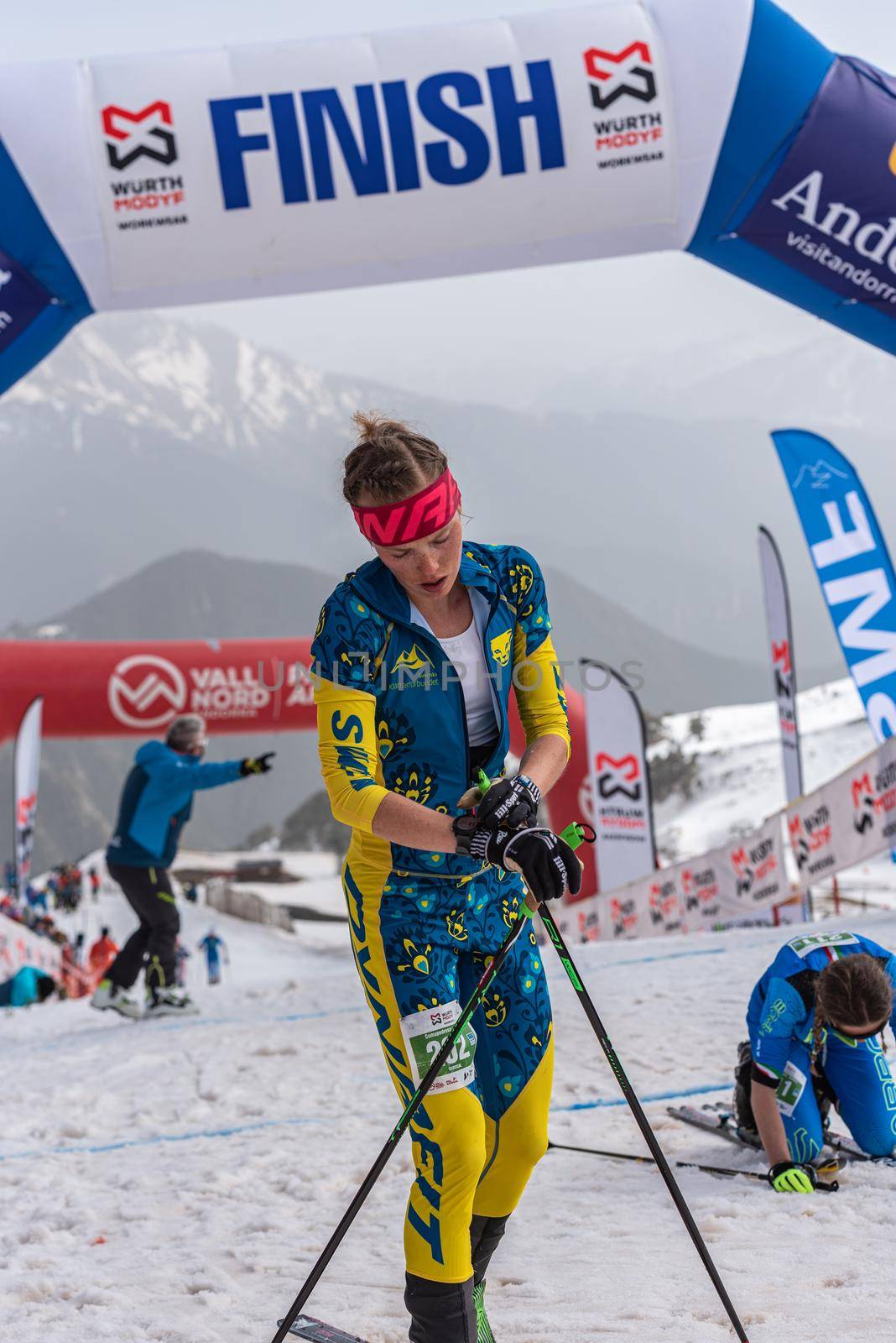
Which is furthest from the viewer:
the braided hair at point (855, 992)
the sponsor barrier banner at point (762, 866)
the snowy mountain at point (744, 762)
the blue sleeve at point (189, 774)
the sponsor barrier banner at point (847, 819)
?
the snowy mountain at point (744, 762)

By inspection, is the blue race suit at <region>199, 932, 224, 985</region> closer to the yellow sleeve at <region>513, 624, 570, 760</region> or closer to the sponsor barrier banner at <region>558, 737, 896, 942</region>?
the sponsor barrier banner at <region>558, 737, 896, 942</region>

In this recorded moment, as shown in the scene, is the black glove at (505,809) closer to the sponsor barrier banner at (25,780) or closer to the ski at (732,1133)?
the ski at (732,1133)

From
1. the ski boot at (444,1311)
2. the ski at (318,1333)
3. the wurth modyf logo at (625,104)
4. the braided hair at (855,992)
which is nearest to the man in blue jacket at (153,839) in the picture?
the wurth modyf logo at (625,104)

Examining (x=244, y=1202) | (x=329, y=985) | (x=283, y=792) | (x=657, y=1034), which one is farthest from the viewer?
(x=283, y=792)

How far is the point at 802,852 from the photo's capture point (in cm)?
1000

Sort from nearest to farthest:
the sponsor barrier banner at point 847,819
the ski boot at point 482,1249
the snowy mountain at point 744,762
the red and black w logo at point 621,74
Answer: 1. the ski boot at point 482,1249
2. the red and black w logo at point 621,74
3. the sponsor barrier banner at point 847,819
4. the snowy mountain at point 744,762

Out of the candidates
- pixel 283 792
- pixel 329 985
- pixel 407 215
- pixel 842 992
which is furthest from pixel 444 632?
pixel 283 792

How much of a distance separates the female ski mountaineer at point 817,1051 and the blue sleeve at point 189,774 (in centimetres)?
388

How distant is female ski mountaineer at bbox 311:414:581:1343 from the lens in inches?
82.7

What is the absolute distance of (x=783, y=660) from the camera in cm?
1160

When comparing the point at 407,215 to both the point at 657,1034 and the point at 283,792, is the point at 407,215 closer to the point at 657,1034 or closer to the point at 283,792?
the point at 657,1034

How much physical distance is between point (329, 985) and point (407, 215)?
184 inches

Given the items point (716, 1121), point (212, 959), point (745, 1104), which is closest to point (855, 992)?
point (745, 1104)

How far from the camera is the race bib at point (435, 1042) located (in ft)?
7.14
